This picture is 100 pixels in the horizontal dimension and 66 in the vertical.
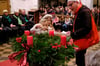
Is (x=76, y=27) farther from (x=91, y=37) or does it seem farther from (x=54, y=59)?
(x=54, y=59)

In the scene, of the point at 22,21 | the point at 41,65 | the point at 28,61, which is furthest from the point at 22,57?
the point at 22,21

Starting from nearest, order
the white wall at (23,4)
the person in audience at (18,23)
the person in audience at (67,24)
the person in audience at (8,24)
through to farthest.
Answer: the person in audience at (8,24) < the person in audience at (18,23) < the person in audience at (67,24) < the white wall at (23,4)

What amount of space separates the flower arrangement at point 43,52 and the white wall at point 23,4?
9.65m

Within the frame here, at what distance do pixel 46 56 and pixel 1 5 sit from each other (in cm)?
989

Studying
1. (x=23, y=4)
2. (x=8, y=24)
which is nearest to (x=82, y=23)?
(x=8, y=24)

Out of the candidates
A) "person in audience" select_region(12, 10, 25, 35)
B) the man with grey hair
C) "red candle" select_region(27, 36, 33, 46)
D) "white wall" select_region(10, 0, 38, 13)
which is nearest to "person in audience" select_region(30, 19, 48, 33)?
the man with grey hair

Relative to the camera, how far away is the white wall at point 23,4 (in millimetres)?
12016

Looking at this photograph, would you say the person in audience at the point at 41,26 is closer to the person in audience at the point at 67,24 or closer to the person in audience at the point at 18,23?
the person in audience at the point at 18,23

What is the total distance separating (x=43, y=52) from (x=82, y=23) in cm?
98

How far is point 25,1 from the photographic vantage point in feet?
41.2

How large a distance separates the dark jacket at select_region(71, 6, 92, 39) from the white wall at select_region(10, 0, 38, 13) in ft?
30.5

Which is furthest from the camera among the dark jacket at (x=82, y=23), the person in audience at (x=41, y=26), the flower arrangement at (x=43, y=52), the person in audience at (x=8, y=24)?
the person in audience at (x=8, y=24)

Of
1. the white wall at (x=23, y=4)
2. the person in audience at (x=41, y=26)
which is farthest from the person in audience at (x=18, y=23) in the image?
the person in audience at (x=41, y=26)

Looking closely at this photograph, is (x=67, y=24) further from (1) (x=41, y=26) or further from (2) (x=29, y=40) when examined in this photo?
(2) (x=29, y=40)
